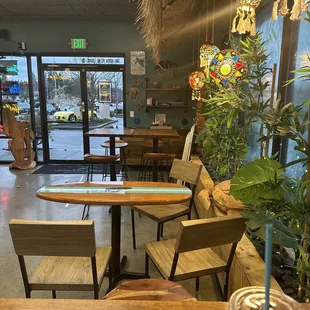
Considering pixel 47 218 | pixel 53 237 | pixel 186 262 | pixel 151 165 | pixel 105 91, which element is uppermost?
pixel 105 91

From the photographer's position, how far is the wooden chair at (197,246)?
1.44 m

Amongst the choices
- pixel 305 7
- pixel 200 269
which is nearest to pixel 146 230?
pixel 200 269

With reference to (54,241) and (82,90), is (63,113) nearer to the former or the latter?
(82,90)

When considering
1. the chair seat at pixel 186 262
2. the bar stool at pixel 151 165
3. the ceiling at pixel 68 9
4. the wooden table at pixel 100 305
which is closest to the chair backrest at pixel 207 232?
the chair seat at pixel 186 262

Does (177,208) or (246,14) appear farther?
(177,208)

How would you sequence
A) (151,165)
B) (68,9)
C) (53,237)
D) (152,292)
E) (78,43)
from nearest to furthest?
(152,292)
(53,237)
(68,9)
(151,165)
(78,43)

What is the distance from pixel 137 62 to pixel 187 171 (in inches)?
163

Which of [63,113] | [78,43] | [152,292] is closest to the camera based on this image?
[152,292]

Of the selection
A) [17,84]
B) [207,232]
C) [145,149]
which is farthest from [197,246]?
[17,84]

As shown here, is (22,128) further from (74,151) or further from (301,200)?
(301,200)

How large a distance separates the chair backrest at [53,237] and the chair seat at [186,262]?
1.89 ft

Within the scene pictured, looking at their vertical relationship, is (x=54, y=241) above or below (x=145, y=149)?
above

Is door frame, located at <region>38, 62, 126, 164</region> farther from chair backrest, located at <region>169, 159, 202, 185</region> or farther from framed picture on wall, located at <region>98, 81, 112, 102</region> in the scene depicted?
chair backrest, located at <region>169, 159, 202, 185</region>

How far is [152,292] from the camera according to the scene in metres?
1.17
